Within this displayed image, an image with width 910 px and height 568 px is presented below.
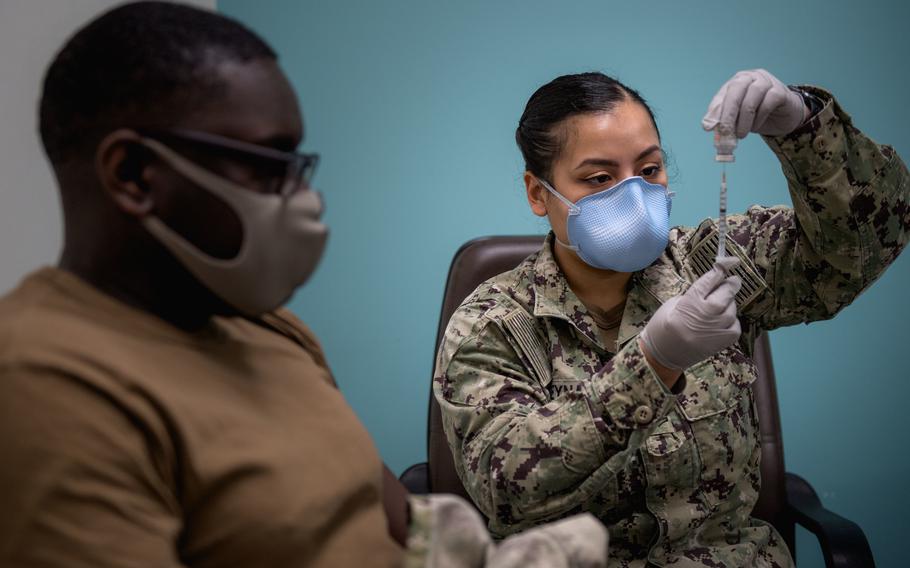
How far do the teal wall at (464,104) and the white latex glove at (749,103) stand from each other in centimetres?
101

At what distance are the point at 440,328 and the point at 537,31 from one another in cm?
104

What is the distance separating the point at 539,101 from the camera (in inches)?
67.2

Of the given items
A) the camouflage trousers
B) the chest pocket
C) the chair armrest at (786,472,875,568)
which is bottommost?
the chair armrest at (786,472,875,568)

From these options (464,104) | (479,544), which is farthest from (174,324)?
(464,104)

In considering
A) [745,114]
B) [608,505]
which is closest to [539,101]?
[745,114]

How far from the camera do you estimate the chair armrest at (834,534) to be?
1.54 m

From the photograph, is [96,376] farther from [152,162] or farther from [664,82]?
[664,82]

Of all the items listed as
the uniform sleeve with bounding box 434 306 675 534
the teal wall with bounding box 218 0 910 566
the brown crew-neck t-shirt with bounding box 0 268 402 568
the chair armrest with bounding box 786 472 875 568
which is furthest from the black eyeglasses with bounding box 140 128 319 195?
the teal wall with bounding box 218 0 910 566

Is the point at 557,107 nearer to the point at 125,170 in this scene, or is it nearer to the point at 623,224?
the point at 623,224

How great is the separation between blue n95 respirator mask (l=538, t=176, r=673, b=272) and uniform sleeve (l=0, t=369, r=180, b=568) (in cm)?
103

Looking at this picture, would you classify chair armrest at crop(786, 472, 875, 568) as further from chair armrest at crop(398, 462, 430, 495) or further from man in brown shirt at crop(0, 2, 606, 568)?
man in brown shirt at crop(0, 2, 606, 568)

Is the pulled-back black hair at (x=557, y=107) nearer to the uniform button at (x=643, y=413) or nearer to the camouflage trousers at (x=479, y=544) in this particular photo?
the uniform button at (x=643, y=413)

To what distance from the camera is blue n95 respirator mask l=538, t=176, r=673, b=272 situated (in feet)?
5.05

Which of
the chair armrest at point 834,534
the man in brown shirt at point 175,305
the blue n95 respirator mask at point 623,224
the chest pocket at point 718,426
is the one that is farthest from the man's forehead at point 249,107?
the chair armrest at point 834,534
